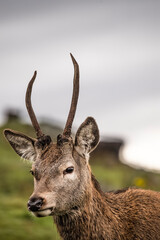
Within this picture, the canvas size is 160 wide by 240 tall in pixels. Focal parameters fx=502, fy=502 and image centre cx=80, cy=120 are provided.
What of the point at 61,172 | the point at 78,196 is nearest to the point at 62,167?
the point at 61,172

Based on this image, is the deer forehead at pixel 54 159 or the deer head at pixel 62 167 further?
the deer forehead at pixel 54 159

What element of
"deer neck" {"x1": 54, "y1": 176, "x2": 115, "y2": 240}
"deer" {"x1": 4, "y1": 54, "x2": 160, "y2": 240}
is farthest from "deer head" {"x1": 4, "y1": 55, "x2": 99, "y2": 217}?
"deer neck" {"x1": 54, "y1": 176, "x2": 115, "y2": 240}

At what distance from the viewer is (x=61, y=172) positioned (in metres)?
7.38

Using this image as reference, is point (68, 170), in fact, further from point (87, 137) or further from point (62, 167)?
point (87, 137)

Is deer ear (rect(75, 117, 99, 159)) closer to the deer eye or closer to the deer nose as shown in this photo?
the deer eye

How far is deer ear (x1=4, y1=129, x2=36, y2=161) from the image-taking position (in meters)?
8.14

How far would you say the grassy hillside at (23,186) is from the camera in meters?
14.0

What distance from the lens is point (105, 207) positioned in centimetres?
778

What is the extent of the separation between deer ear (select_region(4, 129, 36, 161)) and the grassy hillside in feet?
18.7

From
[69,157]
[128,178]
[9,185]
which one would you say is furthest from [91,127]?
[128,178]

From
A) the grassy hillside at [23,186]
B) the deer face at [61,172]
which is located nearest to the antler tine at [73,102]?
the deer face at [61,172]

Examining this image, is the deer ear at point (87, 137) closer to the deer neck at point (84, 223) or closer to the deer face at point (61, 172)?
the deer face at point (61, 172)

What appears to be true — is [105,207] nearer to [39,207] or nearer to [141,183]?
[39,207]

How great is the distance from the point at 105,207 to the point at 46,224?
7577 millimetres
